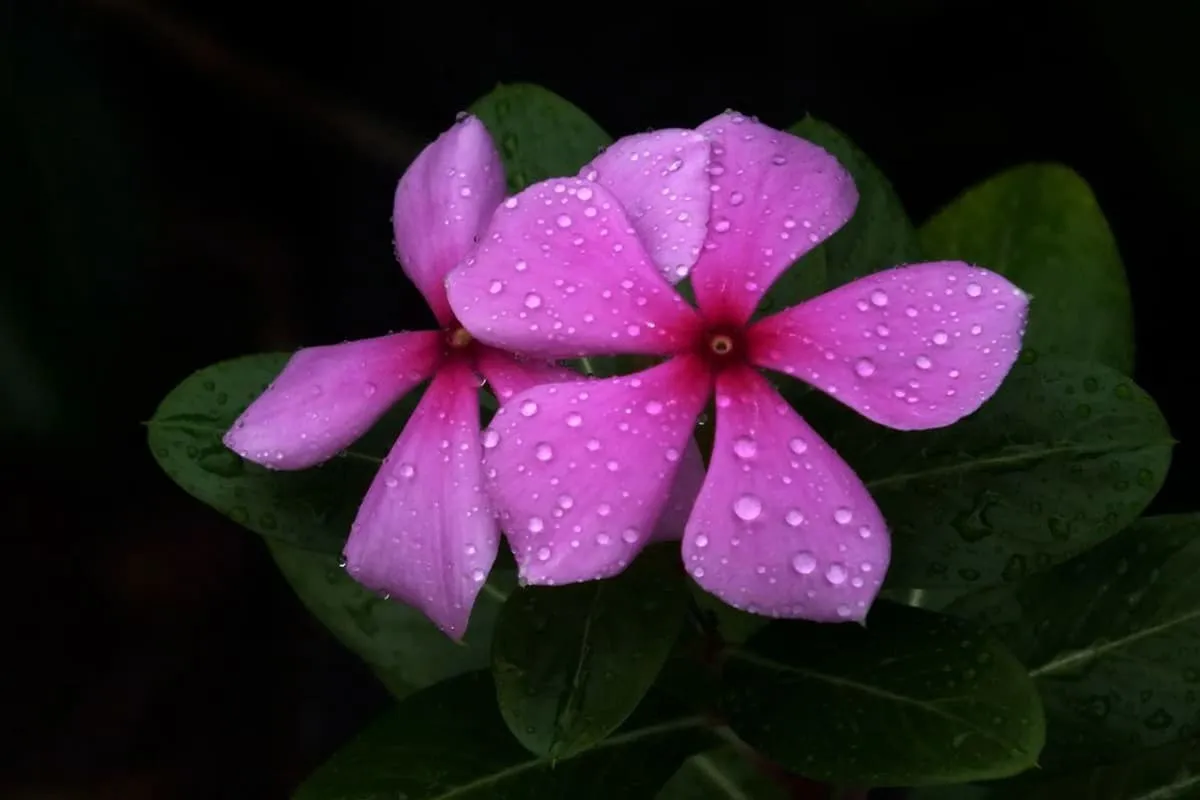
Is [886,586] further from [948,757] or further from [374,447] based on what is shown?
[374,447]

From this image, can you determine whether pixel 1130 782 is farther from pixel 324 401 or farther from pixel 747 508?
pixel 324 401

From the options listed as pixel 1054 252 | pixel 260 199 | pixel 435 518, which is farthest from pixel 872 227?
pixel 260 199

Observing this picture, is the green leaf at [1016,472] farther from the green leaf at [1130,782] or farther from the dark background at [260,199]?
the dark background at [260,199]

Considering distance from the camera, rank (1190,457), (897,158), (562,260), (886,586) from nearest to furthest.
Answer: (562,260), (886,586), (1190,457), (897,158)

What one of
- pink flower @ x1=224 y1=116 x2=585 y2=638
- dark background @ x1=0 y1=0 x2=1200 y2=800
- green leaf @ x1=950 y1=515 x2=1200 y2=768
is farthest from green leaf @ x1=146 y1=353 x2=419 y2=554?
dark background @ x1=0 y1=0 x2=1200 y2=800

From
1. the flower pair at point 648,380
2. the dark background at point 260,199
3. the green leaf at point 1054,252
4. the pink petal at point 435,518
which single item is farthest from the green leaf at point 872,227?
the dark background at point 260,199

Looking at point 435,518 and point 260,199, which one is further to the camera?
point 260,199

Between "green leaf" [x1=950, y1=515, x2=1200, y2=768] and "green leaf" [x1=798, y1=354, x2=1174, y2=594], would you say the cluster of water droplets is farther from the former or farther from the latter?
"green leaf" [x1=950, y1=515, x2=1200, y2=768]

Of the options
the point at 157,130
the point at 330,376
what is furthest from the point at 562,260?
the point at 157,130
